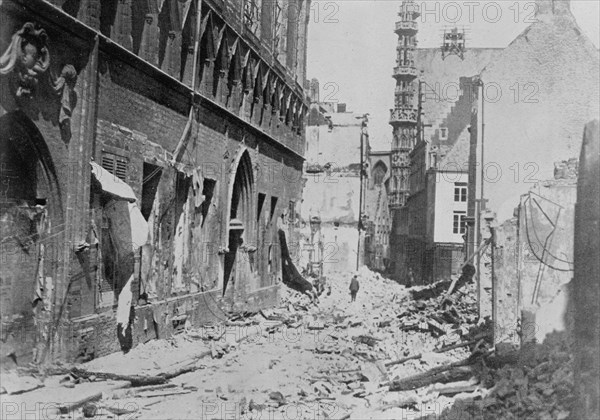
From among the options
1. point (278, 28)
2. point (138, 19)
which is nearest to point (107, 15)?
point (138, 19)

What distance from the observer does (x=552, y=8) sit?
27172mm

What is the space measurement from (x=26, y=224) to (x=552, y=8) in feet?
80.1

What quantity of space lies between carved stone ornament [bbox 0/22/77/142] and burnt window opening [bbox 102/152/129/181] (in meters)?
1.37

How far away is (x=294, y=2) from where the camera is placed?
29.8m

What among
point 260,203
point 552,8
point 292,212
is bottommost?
point 292,212

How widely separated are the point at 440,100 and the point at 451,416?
52459mm

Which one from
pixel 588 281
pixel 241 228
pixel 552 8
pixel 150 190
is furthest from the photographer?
pixel 552 8

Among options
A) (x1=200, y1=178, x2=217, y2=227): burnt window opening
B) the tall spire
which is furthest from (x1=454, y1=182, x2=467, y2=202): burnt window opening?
(x1=200, y1=178, x2=217, y2=227): burnt window opening

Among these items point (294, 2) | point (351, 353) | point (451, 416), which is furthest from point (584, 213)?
point (294, 2)

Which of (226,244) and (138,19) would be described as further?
(226,244)

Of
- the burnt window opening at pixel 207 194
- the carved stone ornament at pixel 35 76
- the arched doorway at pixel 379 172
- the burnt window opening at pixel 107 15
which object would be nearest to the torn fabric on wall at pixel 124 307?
the carved stone ornament at pixel 35 76

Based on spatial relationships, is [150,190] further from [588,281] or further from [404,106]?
[404,106]

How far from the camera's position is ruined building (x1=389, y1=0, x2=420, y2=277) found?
63.0m

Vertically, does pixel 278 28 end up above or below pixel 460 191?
above
